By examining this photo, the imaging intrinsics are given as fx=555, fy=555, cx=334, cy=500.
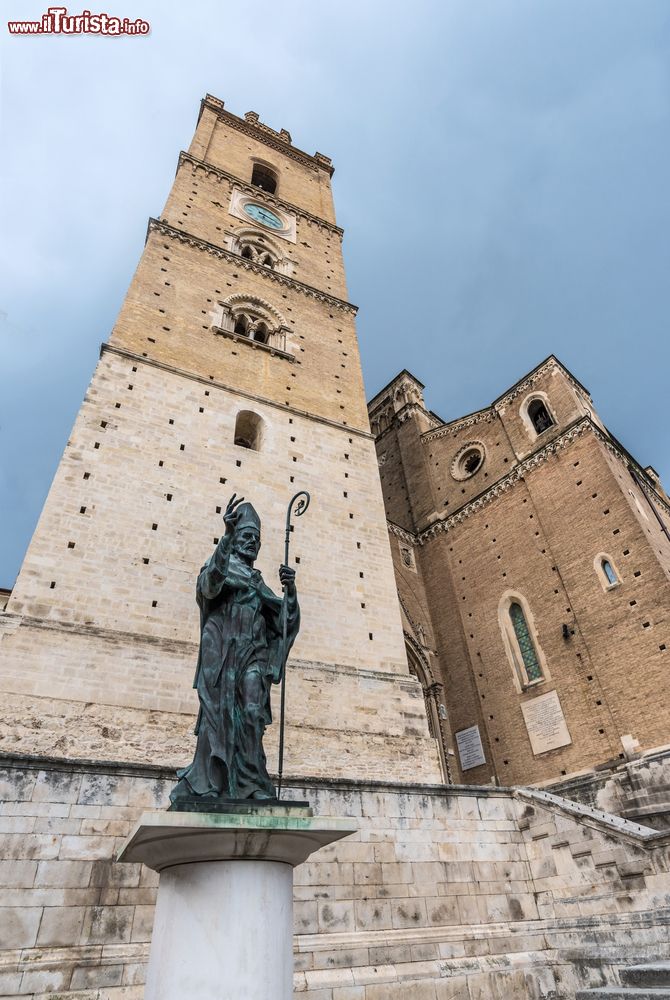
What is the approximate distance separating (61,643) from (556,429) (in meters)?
14.9

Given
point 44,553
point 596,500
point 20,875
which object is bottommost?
point 20,875

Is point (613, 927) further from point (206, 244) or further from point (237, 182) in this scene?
point (237, 182)

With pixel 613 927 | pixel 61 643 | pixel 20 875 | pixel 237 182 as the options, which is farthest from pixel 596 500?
pixel 237 182

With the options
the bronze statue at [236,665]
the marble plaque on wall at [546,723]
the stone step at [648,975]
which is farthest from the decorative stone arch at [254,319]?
the stone step at [648,975]

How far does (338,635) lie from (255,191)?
18247 millimetres

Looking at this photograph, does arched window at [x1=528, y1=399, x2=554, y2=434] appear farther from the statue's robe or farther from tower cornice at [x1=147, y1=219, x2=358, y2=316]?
the statue's robe

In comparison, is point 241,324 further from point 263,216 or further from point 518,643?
point 518,643

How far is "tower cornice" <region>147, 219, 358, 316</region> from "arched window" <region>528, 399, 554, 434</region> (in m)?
7.01

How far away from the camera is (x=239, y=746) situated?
385cm

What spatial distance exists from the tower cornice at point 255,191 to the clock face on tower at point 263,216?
0.51 metres

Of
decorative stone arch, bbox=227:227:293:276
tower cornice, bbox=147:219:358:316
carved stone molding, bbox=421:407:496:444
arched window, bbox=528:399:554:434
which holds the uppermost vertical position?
decorative stone arch, bbox=227:227:293:276

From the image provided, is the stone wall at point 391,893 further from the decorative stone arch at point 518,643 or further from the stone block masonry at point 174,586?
the decorative stone arch at point 518,643

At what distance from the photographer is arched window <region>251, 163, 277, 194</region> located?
2450cm

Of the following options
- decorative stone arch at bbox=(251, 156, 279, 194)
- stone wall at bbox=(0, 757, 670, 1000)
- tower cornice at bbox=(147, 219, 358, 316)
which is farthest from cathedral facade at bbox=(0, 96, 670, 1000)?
decorative stone arch at bbox=(251, 156, 279, 194)
